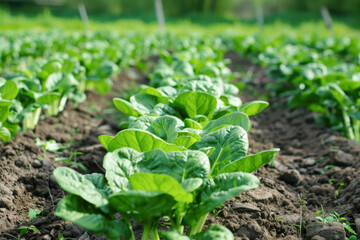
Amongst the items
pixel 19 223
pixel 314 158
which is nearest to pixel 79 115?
pixel 19 223

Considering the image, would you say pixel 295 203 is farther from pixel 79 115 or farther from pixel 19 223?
pixel 79 115

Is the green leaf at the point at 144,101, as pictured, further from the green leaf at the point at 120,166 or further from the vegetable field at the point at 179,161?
the green leaf at the point at 120,166

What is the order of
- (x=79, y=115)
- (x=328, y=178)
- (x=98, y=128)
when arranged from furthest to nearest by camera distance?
(x=79, y=115) < (x=98, y=128) < (x=328, y=178)

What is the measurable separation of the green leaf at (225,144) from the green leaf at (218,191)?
0.20 m

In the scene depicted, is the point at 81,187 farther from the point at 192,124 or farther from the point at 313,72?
the point at 313,72

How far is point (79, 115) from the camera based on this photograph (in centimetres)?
433

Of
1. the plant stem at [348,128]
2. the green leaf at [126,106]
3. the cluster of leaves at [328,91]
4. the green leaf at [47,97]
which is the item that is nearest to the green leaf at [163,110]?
the green leaf at [126,106]

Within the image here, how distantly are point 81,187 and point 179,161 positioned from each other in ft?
1.40

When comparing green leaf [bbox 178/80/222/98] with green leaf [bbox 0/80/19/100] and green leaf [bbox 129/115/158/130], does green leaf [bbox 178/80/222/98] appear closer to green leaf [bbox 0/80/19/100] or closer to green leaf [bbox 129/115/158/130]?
green leaf [bbox 129/115/158/130]

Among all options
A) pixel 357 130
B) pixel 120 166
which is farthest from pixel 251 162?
pixel 357 130

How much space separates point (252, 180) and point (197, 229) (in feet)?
1.22

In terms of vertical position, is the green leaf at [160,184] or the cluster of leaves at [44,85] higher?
the green leaf at [160,184]

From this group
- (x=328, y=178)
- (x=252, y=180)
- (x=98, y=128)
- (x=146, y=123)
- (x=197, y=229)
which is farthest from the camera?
(x=98, y=128)

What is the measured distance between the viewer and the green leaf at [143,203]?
1.39 meters
